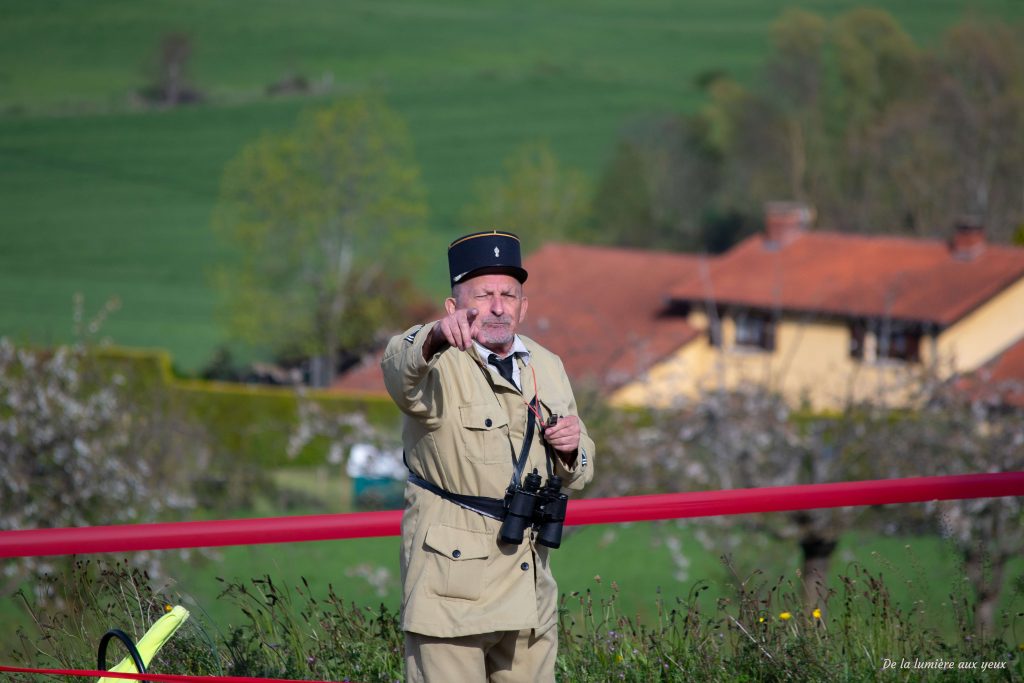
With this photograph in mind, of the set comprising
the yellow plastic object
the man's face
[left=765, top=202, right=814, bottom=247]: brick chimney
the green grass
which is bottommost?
the green grass

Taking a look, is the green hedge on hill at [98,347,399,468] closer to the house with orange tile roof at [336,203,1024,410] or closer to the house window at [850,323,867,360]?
the house with orange tile roof at [336,203,1024,410]

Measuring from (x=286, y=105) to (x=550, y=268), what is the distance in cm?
3763

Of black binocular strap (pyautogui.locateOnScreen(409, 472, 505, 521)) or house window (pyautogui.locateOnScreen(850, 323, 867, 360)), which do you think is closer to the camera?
black binocular strap (pyautogui.locateOnScreen(409, 472, 505, 521))

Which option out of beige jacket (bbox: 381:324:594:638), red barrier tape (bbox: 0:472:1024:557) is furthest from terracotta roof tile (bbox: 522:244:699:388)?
beige jacket (bbox: 381:324:594:638)

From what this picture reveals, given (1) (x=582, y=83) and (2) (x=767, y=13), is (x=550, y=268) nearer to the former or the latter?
(1) (x=582, y=83)

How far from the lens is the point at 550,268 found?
49.6 metres

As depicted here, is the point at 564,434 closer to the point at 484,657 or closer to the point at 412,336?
the point at 412,336

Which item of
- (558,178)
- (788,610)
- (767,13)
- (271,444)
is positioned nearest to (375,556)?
(271,444)

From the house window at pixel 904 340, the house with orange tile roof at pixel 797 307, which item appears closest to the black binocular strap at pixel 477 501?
the house with orange tile roof at pixel 797 307

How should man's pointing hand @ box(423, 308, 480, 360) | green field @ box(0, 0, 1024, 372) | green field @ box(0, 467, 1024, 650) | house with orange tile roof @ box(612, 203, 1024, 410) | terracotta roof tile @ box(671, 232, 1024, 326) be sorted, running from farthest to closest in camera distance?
green field @ box(0, 0, 1024, 372) → terracotta roof tile @ box(671, 232, 1024, 326) → house with orange tile roof @ box(612, 203, 1024, 410) → green field @ box(0, 467, 1024, 650) → man's pointing hand @ box(423, 308, 480, 360)

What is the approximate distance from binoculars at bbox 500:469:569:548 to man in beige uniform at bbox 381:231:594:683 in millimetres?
46

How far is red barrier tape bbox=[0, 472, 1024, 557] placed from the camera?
3.87 meters

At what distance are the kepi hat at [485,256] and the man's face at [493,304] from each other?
0.07ft

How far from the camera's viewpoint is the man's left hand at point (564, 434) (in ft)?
12.0
